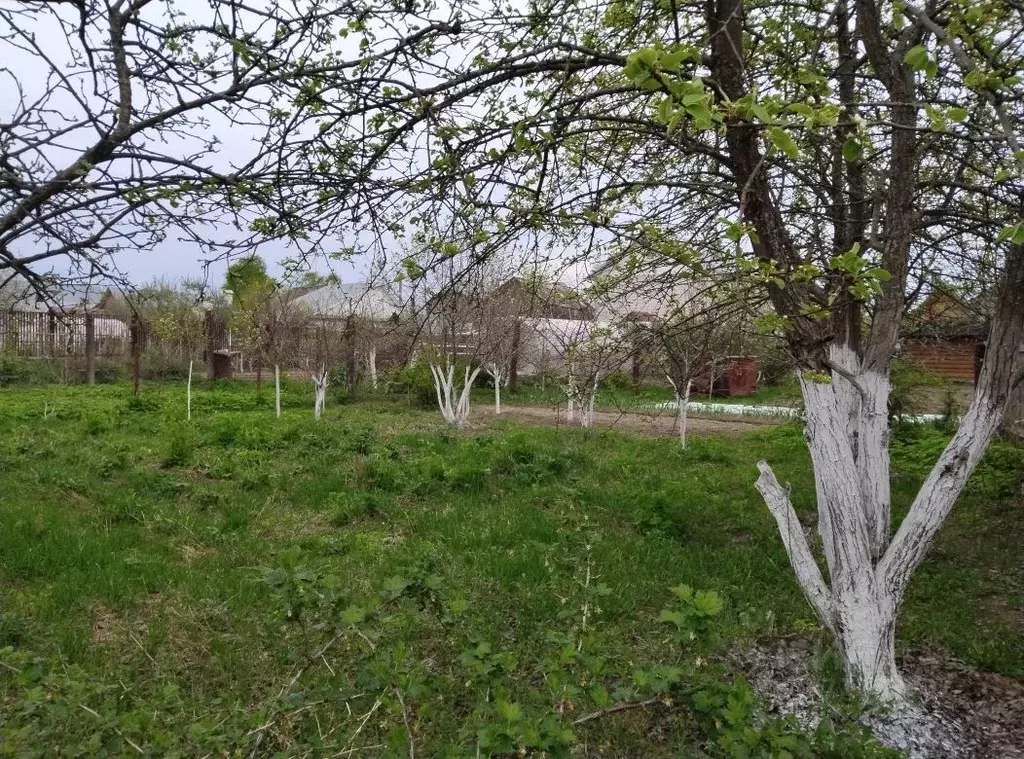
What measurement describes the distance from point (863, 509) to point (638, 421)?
1126 centimetres

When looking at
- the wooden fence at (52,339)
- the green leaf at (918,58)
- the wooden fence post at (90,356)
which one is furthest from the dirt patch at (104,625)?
the wooden fence post at (90,356)

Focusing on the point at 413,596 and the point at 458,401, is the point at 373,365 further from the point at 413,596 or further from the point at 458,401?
the point at 413,596

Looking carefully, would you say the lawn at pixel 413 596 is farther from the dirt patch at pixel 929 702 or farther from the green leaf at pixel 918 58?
the green leaf at pixel 918 58

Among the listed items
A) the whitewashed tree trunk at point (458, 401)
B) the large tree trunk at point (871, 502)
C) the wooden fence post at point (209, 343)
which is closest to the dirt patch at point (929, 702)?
the large tree trunk at point (871, 502)

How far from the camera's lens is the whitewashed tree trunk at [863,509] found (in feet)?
9.82

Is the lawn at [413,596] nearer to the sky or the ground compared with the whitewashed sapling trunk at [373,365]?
nearer to the ground

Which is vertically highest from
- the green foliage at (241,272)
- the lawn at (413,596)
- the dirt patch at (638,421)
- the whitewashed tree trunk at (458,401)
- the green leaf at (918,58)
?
the green leaf at (918,58)

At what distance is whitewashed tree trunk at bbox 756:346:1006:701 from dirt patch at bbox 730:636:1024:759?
15cm

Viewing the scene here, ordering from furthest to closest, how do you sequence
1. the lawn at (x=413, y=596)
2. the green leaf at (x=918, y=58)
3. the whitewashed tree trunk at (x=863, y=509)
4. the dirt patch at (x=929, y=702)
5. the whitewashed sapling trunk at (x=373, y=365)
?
1. the whitewashed sapling trunk at (x=373, y=365)
2. the whitewashed tree trunk at (x=863, y=509)
3. the dirt patch at (x=929, y=702)
4. the lawn at (x=413, y=596)
5. the green leaf at (x=918, y=58)

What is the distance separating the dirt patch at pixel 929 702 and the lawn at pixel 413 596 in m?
0.15

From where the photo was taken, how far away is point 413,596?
107 inches

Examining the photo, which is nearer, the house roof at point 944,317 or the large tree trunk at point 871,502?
the large tree trunk at point 871,502

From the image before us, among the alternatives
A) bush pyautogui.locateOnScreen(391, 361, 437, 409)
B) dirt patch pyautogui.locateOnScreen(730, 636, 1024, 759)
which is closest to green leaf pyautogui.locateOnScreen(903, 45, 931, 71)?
dirt patch pyautogui.locateOnScreen(730, 636, 1024, 759)

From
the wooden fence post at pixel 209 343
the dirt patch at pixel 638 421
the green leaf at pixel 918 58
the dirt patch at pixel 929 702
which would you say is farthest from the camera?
the wooden fence post at pixel 209 343
